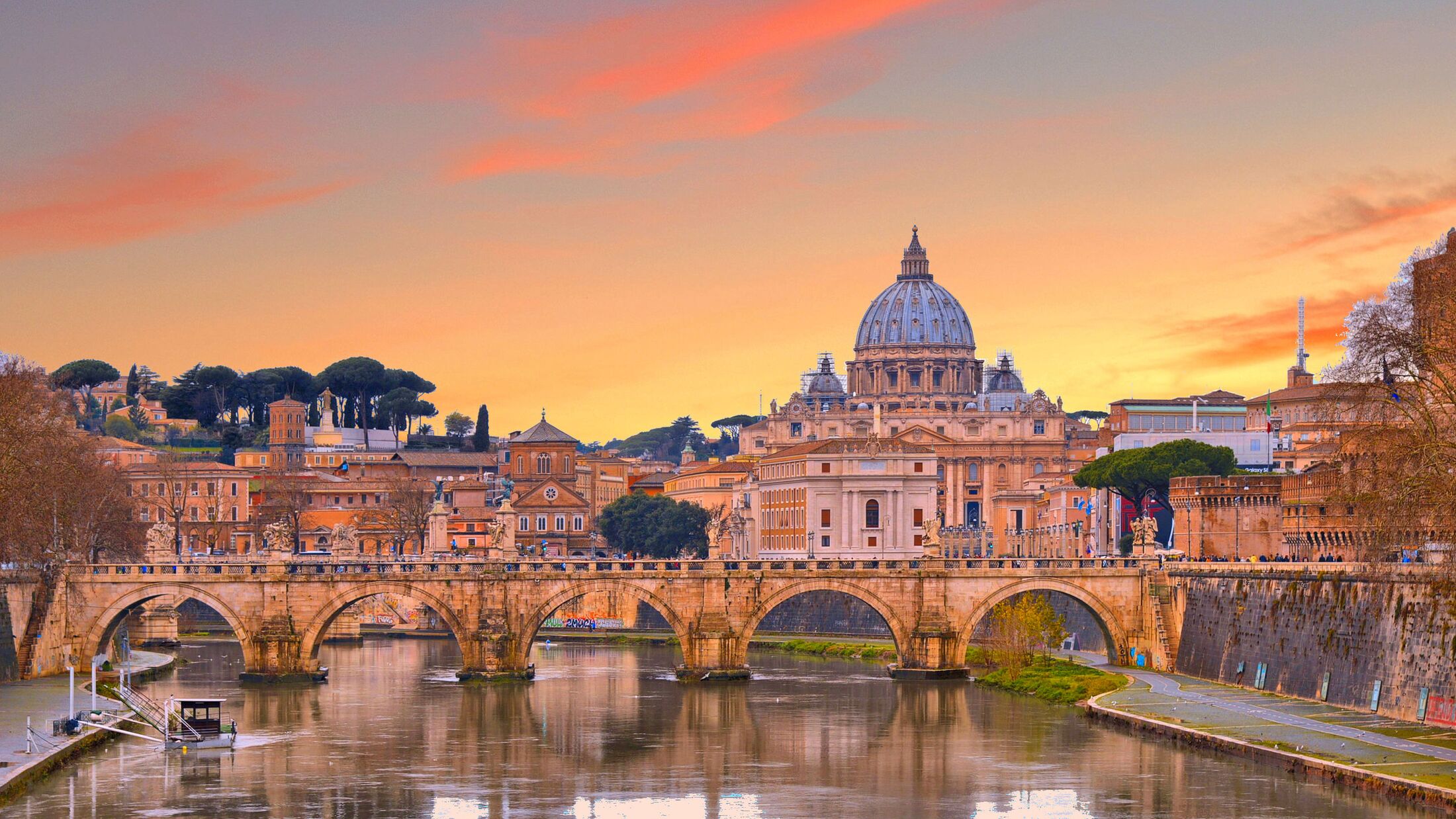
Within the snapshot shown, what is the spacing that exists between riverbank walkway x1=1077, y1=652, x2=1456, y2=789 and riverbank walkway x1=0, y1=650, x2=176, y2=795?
99.8 feet

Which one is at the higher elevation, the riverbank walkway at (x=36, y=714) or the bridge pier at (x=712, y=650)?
the bridge pier at (x=712, y=650)

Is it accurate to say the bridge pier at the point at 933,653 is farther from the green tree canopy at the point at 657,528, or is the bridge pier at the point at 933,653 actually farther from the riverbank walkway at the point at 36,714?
the green tree canopy at the point at 657,528

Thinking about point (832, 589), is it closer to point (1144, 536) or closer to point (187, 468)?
point (1144, 536)

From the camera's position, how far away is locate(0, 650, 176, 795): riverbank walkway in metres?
52.6

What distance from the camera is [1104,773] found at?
182ft

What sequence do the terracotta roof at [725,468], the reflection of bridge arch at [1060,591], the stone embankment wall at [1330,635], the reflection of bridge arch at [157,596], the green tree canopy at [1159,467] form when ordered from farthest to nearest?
the terracotta roof at [725,468], the green tree canopy at [1159,467], the reflection of bridge arch at [1060,591], the reflection of bridge arch at [157,596], the stone embankment wall at [1330,635]

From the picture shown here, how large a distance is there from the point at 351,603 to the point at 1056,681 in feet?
86.4

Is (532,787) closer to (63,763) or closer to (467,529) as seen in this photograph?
(63,763)

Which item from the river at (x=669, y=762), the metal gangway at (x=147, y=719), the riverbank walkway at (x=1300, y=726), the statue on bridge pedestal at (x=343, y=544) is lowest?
the river at (x=669, y=762)

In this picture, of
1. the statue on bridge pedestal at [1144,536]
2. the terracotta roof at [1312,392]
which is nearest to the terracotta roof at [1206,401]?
the terracotta roof at [1312,392]

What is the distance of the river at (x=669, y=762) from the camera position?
50.7 meters

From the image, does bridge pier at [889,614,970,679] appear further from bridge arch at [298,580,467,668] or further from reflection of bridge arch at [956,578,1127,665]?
bridge arch at [298,580,467,668]

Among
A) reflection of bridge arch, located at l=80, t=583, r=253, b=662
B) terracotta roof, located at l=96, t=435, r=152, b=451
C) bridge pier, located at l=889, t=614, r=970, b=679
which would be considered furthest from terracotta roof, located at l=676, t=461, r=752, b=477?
reflection of bridge arch, located at l=80, t=583, r=253, b=662

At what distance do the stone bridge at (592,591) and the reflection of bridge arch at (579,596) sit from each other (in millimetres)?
56
